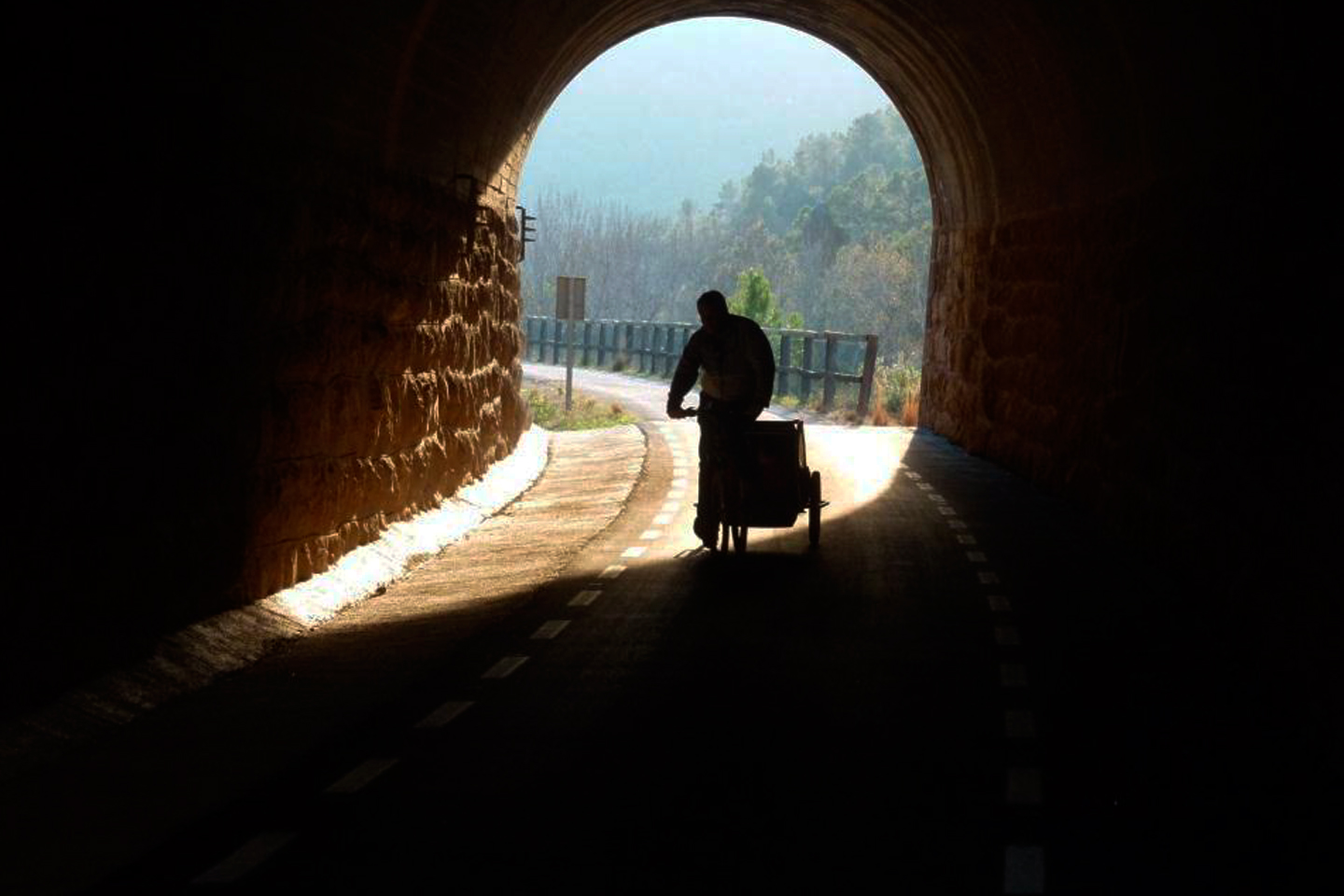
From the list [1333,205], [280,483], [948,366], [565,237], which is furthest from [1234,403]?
[565,237]

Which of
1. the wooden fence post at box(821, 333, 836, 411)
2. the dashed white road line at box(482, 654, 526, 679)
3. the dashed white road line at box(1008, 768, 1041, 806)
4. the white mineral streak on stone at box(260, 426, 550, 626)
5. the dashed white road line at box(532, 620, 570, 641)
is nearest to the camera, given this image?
the dashed white road line at box(1008, 768, 1041, 806)

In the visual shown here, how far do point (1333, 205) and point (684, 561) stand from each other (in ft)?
18.2

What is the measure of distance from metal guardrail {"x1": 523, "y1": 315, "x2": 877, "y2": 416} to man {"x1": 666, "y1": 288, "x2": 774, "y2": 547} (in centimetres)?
2456

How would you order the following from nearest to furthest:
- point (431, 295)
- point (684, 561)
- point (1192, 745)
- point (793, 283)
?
point (1192, 745)
point (684, 561)
point (431, 295)
point (793, 283)

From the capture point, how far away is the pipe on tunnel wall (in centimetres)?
804

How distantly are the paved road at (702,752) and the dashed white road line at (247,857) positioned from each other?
1 cm

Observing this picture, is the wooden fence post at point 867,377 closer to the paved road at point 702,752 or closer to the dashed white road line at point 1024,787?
the paved road at point 702,752

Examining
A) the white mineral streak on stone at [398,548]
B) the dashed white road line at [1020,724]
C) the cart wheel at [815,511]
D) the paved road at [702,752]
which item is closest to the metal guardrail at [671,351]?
the white mineral streak on stone at [398,548]

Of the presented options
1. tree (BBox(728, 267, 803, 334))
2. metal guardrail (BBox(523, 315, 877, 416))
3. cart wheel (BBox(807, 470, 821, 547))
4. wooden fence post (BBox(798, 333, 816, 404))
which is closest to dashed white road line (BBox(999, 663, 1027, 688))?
cart wheel (BBox(807, 470, 821, 547))

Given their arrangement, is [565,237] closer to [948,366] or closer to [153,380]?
[948,366]

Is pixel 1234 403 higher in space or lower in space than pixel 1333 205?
lower

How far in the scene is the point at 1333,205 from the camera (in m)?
8.84

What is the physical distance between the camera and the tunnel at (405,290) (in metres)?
7.72

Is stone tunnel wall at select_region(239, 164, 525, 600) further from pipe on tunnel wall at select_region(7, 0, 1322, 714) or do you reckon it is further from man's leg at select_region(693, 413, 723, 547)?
man's leg at select_region(693, 413, 723, 547)
